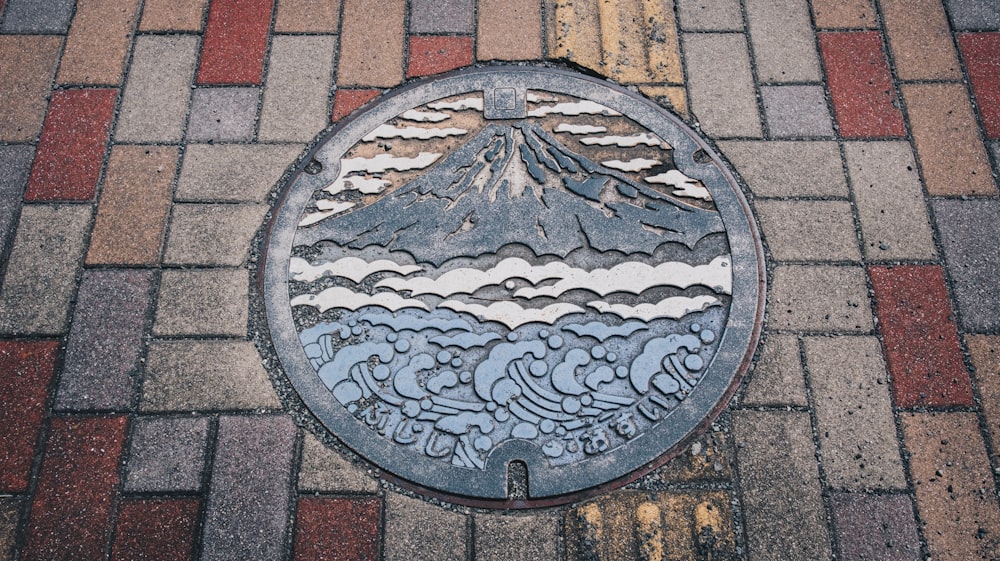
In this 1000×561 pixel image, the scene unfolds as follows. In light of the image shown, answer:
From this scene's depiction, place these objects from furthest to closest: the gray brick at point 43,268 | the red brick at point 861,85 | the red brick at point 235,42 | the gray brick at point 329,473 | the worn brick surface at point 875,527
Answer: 1. the red brick at point 235,42
2. the red brick at point 861,85
3. the gray brick at point 43,268
4. the gray brick at point 329,473
5. the worn brick surface at point 875,527

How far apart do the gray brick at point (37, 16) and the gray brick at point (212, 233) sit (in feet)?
3.39

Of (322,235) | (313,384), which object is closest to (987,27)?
(322,235)

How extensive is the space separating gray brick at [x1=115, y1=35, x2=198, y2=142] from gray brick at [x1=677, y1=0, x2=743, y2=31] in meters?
1.92

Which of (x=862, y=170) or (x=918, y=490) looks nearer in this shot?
(x=918, y=490)

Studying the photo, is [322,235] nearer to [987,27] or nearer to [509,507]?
[509,507]

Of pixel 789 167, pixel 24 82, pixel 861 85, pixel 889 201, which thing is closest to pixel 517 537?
→ pixel 789 167

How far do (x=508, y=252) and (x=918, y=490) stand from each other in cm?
142

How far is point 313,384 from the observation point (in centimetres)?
218

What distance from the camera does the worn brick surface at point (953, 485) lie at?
6.50 ft

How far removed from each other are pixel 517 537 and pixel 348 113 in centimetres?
159

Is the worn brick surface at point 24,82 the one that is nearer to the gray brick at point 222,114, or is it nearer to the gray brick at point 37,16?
the gray brick at point 37,16

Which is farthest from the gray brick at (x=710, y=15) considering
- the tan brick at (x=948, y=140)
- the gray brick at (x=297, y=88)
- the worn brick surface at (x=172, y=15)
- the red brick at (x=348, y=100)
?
the worn brick surface at (x=172, y=15)

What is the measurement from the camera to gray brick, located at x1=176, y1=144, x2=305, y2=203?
96.7 inches

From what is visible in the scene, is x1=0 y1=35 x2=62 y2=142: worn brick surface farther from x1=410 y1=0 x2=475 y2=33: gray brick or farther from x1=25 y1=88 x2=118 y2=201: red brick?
x1=410 y1=0 x2=475 y2=33: gray brick
